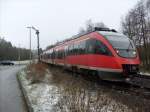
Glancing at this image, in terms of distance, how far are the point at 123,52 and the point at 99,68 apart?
1.51 m

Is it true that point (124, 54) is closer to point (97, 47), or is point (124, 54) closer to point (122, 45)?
point (122, 45)

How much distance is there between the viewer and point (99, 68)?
14.7 m

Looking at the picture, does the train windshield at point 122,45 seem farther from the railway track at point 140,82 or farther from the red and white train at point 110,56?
the railway track at point 140,82

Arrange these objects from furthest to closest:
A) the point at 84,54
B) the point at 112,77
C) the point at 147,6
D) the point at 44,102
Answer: the point at 147,6 → the point at 84,54 → the point at 112,77 → the point at 44,102

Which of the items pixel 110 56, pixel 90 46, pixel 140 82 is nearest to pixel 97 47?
pixel 90 46

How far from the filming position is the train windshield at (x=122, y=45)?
46.8 ft

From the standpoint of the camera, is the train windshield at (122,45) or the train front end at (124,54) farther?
the train windshield at (122,45)

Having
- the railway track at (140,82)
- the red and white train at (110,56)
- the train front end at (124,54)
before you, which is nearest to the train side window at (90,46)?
the red and white train at (110,56)

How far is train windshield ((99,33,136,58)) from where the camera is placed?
46.8 feet

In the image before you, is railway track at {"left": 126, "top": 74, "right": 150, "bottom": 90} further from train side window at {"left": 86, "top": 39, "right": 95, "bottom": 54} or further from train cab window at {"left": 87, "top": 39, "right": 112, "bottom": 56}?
train side window at {"left": 86, "top": 39, "right": 95, "bottom": 54}

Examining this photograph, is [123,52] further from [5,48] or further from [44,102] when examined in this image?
[5,48]

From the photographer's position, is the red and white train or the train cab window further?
the train cab window

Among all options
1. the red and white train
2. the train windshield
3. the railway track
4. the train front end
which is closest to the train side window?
the red and white train

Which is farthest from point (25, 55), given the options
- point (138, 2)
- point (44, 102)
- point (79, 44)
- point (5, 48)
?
point (44, 102)
